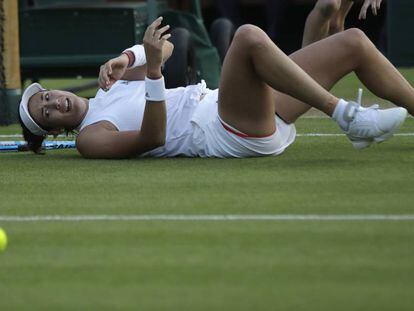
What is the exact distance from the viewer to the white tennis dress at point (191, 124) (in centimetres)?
675

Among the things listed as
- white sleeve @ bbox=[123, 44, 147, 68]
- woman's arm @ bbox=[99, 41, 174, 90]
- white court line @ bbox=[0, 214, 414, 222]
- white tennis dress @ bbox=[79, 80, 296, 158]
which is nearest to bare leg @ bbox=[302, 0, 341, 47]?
woman's arm @ bbox=[99, 41, 174, 90]

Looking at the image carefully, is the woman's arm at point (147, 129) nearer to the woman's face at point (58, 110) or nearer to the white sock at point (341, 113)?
the woman's face at point (58, 110)

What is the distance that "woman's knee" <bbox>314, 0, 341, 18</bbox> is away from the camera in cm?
797

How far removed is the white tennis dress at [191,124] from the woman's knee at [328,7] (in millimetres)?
1352

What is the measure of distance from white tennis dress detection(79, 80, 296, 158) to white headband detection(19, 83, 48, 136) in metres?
0.28

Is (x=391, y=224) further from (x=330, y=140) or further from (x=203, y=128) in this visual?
(x=330, y=140)

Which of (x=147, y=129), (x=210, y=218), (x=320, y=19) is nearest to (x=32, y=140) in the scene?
(x=147, y=129)

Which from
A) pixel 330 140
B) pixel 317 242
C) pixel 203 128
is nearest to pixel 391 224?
pixel 317 242

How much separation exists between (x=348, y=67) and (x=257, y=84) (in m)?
0.63

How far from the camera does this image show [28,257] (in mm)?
4797

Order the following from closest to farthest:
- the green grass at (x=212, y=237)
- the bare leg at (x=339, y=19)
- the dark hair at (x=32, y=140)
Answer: the green grass at (x=212, y=237) → the dark hair at (x=32, y=140) → the bare leg at (x=339, y=19)

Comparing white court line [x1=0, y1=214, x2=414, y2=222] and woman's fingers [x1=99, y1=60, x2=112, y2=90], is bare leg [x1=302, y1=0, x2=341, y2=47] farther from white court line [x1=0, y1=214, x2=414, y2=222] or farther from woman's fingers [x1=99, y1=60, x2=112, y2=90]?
white court line [x1=0, y1=214, x2=414, y2=222]

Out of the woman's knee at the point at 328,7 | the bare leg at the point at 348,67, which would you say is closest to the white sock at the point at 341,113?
the bare leg at the point at 348,67

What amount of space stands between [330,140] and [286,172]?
1524 millimetres
